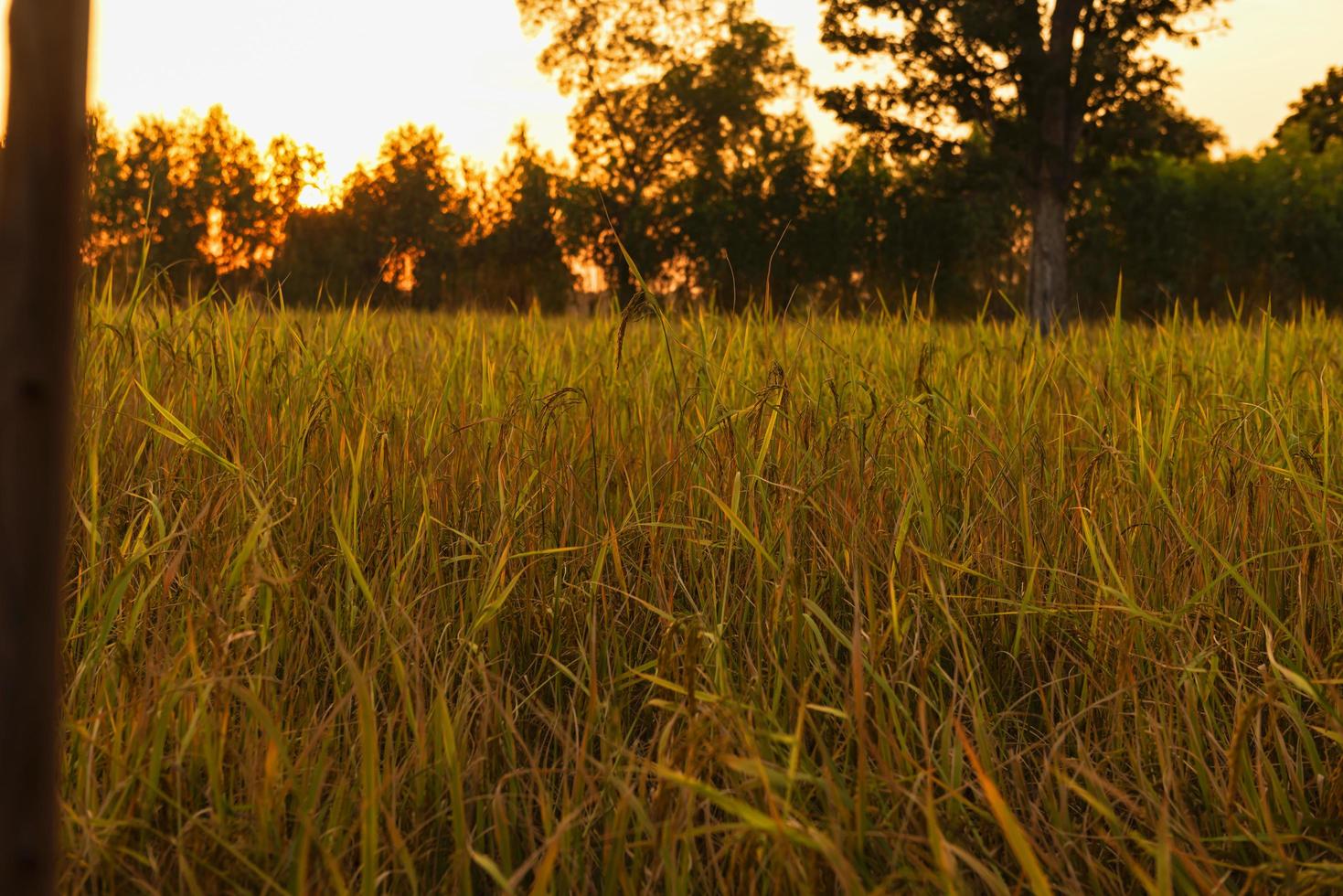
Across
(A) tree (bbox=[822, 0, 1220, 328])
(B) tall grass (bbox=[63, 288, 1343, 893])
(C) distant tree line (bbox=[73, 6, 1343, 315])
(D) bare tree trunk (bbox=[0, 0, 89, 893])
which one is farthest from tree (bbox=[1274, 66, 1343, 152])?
(D) bare tree trunk (bbox=[0, 0, 89, 893])

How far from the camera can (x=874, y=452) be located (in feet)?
6.65

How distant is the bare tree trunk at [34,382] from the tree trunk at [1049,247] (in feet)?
48.8

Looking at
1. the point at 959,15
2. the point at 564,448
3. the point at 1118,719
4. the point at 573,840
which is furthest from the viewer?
the point at 959,15

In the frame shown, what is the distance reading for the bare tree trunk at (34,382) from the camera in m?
0.65

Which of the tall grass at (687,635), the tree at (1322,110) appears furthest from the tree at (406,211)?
the tall grass at (687,635)

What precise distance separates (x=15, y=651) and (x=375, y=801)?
471 mm

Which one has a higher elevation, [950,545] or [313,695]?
[950,545]

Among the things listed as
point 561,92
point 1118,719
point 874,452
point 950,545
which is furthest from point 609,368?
point 561,92

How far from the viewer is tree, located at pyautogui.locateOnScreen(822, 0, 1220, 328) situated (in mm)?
13688

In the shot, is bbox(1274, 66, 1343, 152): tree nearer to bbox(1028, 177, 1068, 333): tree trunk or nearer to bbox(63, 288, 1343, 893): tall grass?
bbox(1028, 177, 1068, 333): tree trunk

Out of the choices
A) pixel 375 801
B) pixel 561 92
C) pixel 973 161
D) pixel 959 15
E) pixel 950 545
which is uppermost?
pixel 561 92

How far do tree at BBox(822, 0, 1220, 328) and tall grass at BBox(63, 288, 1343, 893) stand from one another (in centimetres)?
1234

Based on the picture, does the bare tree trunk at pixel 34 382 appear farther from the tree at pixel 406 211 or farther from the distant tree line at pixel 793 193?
the tree at pixel 406 211

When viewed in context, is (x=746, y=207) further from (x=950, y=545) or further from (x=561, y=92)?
(x=950, y=545)
